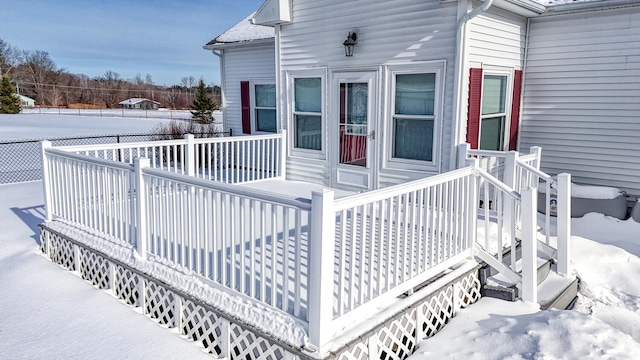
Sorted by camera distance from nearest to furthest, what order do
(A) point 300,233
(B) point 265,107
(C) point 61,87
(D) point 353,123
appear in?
(A) point 300,233 < (D) point 353,123 < (B) point 265,107 < (C) point 61,87

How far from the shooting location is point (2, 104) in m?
35.3

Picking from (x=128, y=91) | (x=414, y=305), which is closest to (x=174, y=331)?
(x=414, y=305)

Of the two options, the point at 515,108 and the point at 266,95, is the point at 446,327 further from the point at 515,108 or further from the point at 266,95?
the point at 266,95

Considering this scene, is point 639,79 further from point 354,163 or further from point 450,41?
point 354,163

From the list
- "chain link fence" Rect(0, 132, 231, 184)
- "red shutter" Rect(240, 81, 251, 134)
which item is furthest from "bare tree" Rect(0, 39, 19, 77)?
"red shutter" Rect(240, 81, 251, 134)

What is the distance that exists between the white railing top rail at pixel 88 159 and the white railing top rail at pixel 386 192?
215cm

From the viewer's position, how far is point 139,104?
64062 millimetres

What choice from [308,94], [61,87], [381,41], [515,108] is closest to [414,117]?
[381,41]

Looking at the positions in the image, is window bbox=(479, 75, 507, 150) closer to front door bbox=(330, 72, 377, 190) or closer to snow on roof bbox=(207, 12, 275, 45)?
front door bbox=(330, 72, 377, 190)

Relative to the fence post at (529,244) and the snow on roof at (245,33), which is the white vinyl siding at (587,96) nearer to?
the fence post at (529,244)

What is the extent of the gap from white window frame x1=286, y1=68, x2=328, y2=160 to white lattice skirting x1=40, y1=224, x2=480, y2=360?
3747 millimetres

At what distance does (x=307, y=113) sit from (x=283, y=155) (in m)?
0.88

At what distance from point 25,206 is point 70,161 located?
10.3 feet

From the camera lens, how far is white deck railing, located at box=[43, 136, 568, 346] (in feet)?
8.64
